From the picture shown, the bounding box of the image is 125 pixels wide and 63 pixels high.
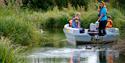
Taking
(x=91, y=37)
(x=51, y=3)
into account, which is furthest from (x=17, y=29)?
(x=51, y=3)

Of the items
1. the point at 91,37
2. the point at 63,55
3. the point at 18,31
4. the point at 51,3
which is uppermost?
the point at 51,3

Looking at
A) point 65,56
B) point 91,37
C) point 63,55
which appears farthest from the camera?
point 91,37

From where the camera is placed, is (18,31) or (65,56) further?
(18,31)

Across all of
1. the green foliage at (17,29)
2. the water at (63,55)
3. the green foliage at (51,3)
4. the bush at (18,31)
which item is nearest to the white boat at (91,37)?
the water at (63,55)

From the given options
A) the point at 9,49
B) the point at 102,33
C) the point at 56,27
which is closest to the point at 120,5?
the point at 56,27

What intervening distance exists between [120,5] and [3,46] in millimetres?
25983

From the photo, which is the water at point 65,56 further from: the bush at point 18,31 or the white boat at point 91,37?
the white boat at point 91,37

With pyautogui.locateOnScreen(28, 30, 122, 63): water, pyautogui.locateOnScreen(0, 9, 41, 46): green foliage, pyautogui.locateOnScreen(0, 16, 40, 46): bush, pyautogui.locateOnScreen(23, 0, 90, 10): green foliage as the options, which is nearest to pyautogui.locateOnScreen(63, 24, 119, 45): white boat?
pyautogui.locateOnScreen(28, 30, 122, 63): water

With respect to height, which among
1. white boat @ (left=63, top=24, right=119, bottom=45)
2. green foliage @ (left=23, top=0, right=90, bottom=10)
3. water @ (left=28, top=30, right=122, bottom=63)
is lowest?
water @ (left=28, top=30, right=122, bottom=63)

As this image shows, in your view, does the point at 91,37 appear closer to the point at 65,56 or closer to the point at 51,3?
the point at 65,56

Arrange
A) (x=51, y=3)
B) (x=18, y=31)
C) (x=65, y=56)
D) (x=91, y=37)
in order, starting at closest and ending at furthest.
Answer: (x=65, y=56) < (x=18, y=31) < (x=91, y=37) < (x=51, y=3)

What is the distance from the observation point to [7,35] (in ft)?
62.8

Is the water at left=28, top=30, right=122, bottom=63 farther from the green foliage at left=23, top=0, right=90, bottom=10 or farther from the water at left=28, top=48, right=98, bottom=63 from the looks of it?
the green foliage at left=23, top=0, right=90, bottom=10

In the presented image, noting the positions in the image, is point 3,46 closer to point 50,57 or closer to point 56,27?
point 50,57
